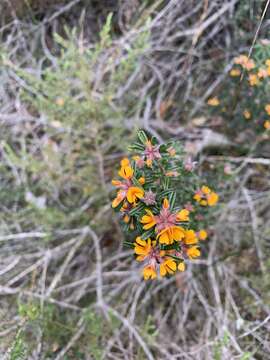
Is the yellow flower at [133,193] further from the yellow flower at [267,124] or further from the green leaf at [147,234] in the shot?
the yellow flower at [267,124]

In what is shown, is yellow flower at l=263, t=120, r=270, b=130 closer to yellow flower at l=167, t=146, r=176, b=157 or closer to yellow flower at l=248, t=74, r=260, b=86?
yellow flower at l=248, t=74, r=260, b=86

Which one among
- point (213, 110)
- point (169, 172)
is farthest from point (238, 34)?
point (169, 172)

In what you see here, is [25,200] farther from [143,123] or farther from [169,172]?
[169,172]

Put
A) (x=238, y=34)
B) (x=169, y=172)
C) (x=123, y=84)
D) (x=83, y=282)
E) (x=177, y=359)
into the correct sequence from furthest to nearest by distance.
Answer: (x=123, y=84), (x=238, y=34), (x=83, y=282), (x=177, y=359), (x=169, y=172)

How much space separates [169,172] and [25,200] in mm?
1164

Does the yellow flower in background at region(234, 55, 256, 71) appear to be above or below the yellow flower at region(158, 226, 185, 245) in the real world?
above

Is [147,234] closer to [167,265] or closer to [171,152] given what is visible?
[167,265]

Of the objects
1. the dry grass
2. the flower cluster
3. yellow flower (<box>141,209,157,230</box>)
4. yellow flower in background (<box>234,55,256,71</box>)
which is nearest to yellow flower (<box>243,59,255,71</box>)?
yellow flower in background (<box>234,55,256,71</box>)

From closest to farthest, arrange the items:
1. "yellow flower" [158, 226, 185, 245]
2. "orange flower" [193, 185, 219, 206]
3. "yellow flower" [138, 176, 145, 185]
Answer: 1. "yellow flower" [158, 226, 185, 245]
2. "yellow flower" [138, 176, 145, 185]
3. "orange flower" [193, 185, 219, 206]

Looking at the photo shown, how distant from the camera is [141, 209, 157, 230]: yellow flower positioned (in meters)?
1.09

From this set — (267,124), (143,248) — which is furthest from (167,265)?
(267,124)

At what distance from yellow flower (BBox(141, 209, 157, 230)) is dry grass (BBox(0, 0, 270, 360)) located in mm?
654

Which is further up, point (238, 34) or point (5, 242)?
point (238, 34)

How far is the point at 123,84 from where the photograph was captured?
2.33 metres
